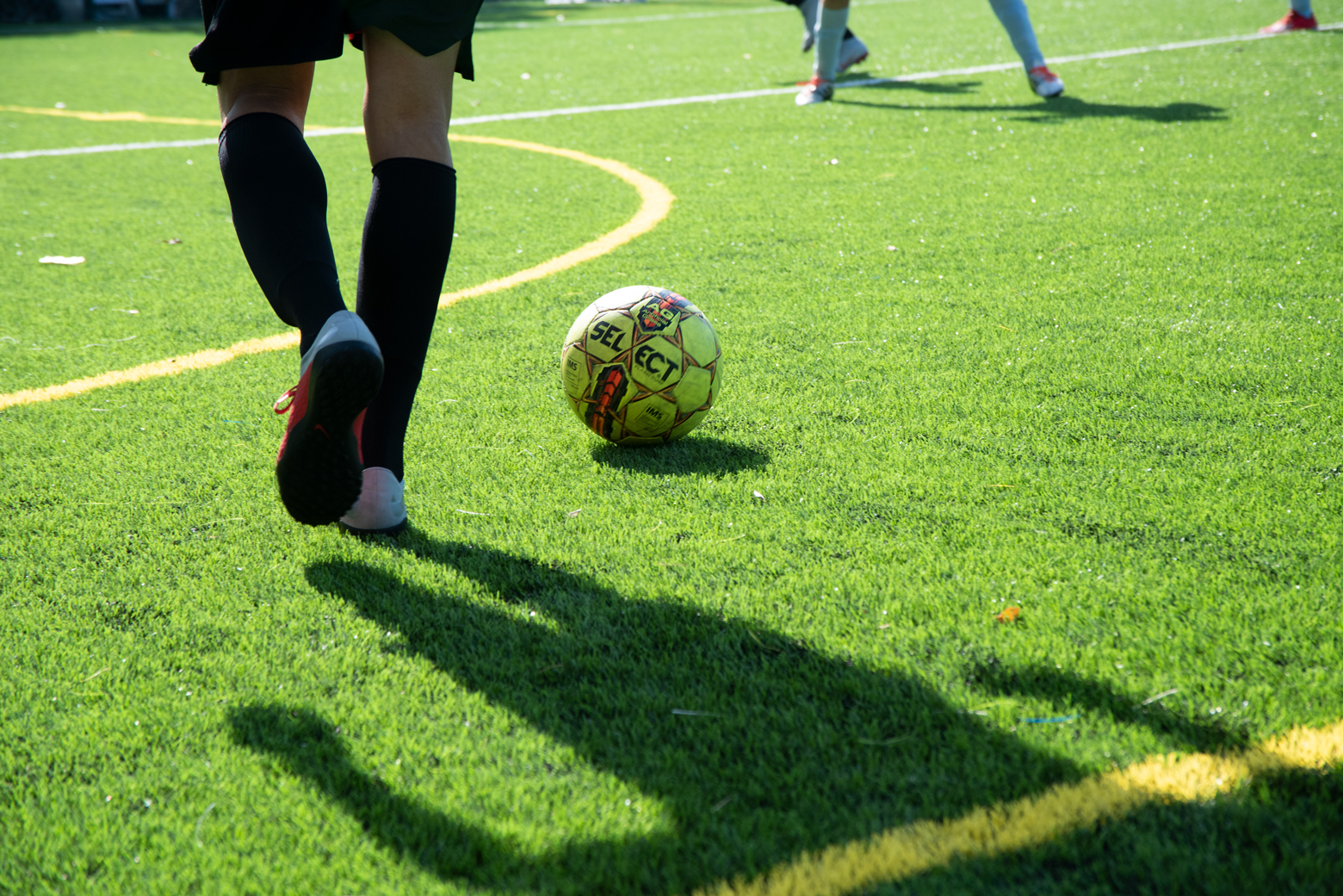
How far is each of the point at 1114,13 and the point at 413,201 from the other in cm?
1475

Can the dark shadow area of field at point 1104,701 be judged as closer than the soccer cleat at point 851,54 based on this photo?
Yes

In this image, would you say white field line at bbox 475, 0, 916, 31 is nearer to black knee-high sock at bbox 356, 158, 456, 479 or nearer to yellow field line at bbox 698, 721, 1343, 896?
black knee-high sock at bbox 356, 158, 456, 479

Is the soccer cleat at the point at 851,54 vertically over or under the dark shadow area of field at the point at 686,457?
over

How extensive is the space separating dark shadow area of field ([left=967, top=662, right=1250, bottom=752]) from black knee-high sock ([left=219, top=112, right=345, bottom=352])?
1.34 m

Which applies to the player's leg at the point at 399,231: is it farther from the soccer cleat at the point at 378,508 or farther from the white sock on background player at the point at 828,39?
the white sock on background player at the point at 828,39

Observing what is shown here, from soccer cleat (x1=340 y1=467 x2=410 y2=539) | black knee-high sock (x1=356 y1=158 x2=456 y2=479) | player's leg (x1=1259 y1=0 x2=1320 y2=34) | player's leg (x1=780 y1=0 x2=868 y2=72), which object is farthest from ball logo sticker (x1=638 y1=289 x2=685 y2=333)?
player's leg (x1=1259 y1=0 x2=1320 y2=34)

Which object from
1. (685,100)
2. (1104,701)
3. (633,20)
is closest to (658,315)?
(1104,701)

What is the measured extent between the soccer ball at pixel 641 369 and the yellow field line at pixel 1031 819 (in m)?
1.45

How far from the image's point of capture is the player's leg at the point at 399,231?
2.14 metres

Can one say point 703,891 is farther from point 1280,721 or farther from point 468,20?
point 468,20

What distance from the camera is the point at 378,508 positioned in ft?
7.40

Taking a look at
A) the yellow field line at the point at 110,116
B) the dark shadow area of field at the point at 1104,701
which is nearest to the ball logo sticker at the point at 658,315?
the dark shadow area of field at the point at 1104,701

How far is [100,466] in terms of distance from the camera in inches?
105

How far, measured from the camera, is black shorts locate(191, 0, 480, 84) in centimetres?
203
